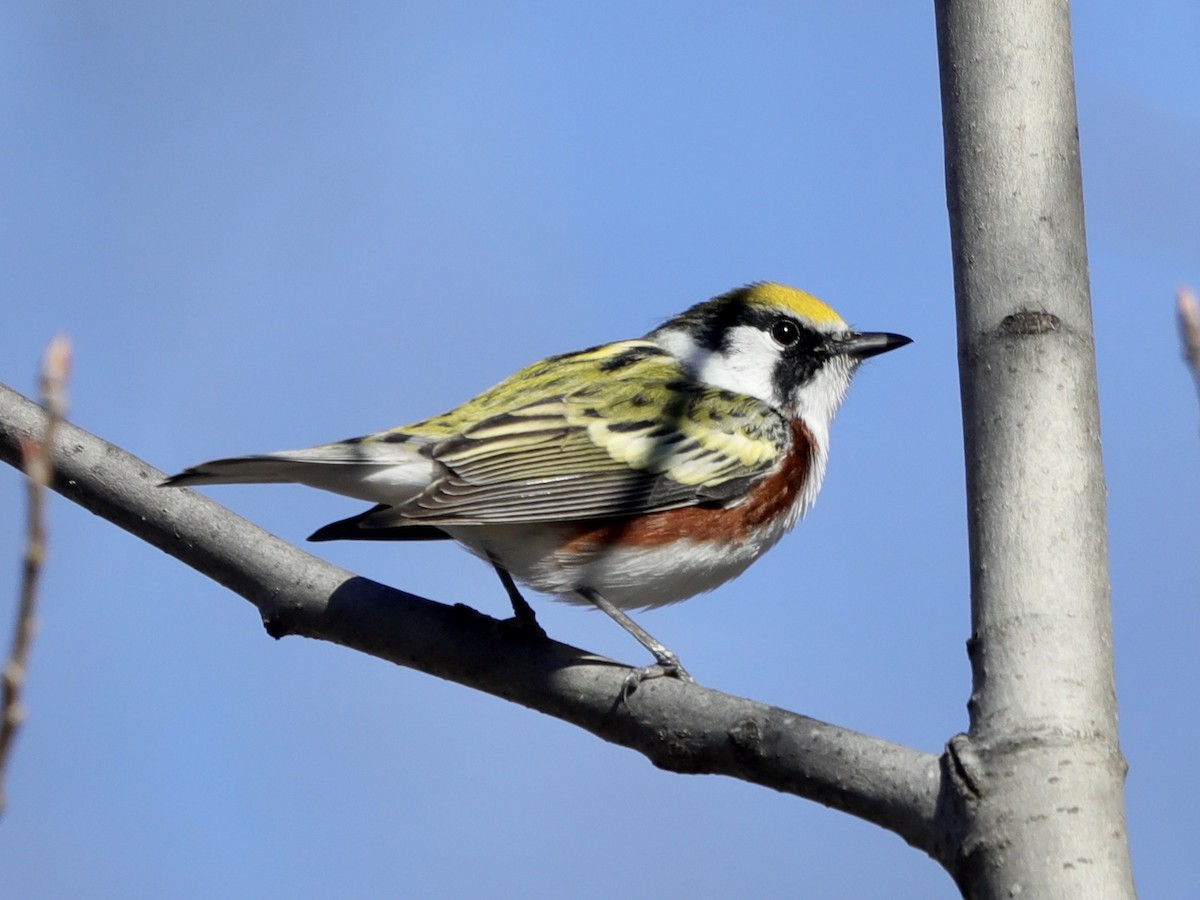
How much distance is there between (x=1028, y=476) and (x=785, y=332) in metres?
3.25

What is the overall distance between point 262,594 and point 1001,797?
219 cm

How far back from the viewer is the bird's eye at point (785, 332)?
610 centimetres

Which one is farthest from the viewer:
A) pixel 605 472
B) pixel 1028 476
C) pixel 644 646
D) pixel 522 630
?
pixel 605 472

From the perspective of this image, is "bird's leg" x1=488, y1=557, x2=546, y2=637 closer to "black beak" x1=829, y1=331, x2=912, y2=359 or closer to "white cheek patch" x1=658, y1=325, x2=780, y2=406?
"white cheek patch" x1=658, y1=325, x2=780, y2=406

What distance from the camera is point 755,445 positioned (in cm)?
542

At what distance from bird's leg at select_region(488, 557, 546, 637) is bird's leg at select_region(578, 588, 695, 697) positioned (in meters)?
0.26

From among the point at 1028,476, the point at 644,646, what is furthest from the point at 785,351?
the point at 1028,476

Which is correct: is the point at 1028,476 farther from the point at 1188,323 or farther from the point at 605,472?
A: the point at 605,472

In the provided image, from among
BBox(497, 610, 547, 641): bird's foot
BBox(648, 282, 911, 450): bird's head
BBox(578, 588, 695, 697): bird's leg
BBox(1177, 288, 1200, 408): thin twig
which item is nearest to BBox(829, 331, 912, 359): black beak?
BBox(648, 282, 911, 450): bird's head

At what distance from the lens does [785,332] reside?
6.12 m

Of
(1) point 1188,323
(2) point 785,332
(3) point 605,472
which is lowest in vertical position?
(1) point 1188,323

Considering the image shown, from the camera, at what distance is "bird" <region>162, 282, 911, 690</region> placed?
4.64 metres

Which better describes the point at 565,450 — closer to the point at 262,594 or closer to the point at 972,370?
the point at 262,594

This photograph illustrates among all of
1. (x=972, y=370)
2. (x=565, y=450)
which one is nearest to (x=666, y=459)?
(x=565, y=450)
